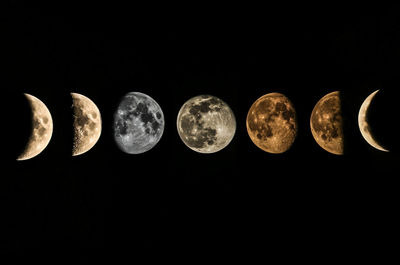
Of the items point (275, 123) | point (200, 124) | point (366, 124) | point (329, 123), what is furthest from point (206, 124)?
point (366, 124)

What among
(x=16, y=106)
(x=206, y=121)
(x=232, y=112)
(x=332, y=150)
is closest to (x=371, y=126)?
(x=332, y=150)

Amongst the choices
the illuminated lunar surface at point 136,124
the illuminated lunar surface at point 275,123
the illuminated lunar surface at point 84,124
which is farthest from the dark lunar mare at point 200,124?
the illuminated lunar surface at point 84,124

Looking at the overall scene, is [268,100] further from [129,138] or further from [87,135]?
[87,135]

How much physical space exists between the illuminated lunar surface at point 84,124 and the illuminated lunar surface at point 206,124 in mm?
1804

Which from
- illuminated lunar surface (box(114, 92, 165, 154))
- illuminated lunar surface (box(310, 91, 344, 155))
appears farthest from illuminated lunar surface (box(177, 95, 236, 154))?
illuminated lunar surface (box(310, 91, 344, 155))

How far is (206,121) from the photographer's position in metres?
5.52

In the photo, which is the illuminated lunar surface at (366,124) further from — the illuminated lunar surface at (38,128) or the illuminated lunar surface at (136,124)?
the illuminated lunar surface at (38,128)

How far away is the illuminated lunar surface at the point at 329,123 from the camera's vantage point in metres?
4.82

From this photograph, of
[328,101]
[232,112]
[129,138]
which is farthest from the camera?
[232,112]

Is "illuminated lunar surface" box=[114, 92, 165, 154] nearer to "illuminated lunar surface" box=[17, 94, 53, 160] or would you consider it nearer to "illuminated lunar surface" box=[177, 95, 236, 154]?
"illuminated lunar surface" box=[177, 95, 236, 154]

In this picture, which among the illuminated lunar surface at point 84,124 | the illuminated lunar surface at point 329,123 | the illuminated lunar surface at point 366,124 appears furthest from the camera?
the illuminated lunar surface at point 84,124

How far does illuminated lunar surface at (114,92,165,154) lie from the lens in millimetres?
5457

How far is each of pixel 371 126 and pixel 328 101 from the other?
0.85m

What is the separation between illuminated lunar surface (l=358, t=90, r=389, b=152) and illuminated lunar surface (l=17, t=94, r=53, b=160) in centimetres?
587
